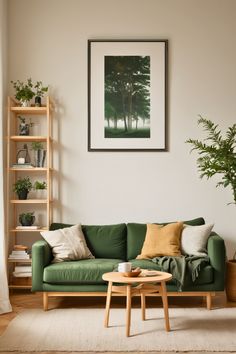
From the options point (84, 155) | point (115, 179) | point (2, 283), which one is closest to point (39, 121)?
point (84, 155)

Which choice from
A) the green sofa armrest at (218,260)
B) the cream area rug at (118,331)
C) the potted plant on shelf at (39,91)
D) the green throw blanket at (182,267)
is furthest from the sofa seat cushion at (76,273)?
the potted plant on shelf at (39,91)

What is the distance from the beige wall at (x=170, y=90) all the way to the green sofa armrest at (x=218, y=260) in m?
1.08

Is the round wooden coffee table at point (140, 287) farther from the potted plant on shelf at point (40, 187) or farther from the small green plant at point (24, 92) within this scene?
the small green plant at point (24, 92)

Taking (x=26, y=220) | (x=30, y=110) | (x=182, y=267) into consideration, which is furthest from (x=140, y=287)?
(x=30, y=110)

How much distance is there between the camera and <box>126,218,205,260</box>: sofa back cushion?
591cm

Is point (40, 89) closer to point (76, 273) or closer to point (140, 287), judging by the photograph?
point (76, 273)

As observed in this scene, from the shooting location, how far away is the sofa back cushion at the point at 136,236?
5906 millimetres

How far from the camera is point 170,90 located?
6.46 metres

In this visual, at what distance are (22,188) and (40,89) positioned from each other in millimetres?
1177

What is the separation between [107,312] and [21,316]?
2.85 ft

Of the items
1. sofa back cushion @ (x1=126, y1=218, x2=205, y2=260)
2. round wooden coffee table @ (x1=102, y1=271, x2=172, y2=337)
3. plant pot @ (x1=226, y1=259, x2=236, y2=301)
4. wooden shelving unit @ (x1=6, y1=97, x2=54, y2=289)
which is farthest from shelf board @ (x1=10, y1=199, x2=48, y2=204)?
plant pot @ (x1=226, y1=259, x2=236, y2=301)

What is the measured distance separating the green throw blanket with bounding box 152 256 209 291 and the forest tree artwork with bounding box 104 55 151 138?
67.9 inches

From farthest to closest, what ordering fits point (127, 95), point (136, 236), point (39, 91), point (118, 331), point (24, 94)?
1. point (127, 95)
2. point (39, 91)
3. point (24, 94)
4. point (136, 236)
5. point (118, 331)

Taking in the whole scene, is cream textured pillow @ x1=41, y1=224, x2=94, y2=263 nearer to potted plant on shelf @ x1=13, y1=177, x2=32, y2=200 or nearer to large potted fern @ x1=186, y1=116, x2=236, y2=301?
potted plant on shelf @ x1=13, y1=177, x2=32, y2=200
